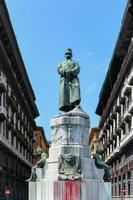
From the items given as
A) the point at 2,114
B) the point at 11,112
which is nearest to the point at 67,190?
the point at 2,114

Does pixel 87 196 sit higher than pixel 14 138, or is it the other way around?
pixel 14 138

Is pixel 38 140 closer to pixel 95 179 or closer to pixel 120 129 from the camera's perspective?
pixel 120 129

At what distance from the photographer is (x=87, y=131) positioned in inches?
1106

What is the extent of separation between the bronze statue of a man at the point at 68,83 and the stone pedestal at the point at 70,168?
78 centimetres

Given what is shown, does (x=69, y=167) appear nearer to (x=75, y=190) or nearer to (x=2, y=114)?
(x=75, y=190)

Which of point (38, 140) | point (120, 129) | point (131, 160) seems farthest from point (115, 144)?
point (38, 140)

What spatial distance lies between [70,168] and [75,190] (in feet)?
4.27

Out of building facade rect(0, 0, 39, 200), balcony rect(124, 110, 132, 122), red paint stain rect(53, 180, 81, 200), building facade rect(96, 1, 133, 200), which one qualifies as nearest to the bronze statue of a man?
red paint stain rect(53, 180, 81, 200)

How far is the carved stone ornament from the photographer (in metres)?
26.3

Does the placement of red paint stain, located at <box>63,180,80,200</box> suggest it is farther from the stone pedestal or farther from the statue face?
the statue face

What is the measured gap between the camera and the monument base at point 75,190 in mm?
25625

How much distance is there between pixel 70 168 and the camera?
87.0 feet

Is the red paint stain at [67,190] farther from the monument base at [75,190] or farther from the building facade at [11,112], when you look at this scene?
the building facade at [11,112]

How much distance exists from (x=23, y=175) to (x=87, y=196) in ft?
220
